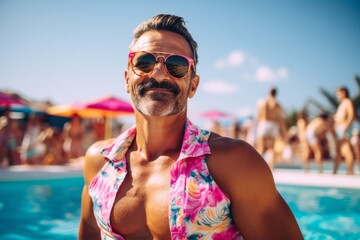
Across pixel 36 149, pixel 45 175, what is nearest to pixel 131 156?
pixel 45 175

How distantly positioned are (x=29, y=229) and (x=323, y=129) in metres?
7.42

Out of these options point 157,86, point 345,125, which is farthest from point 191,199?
point 345,125

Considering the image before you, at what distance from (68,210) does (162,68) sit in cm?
406

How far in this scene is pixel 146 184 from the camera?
4.99 ft

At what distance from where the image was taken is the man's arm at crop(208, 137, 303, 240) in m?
1.27

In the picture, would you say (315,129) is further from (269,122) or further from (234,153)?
(234,153)

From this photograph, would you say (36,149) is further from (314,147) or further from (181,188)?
(181,188)

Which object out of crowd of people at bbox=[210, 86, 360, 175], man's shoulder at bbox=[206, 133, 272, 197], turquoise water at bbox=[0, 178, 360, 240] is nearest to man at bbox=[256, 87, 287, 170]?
crowd of people at bbox=[210, 86, 360, 175]

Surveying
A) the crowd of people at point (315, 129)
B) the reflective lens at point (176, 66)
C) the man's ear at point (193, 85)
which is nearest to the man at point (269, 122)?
the crowd of people at point (315, 129)

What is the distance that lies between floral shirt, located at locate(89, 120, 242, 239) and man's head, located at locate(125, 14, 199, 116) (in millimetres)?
205

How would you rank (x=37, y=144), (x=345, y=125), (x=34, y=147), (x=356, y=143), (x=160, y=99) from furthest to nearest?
1. (x=356, y=143)
2. (x=37, y=144)
3. (x=34, y=147)
4. (x=345, y=125)
5. (x=160, y=99)

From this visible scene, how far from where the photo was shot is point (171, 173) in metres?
1.43

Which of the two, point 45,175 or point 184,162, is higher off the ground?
point 184,162

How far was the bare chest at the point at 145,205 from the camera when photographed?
1387 mm
